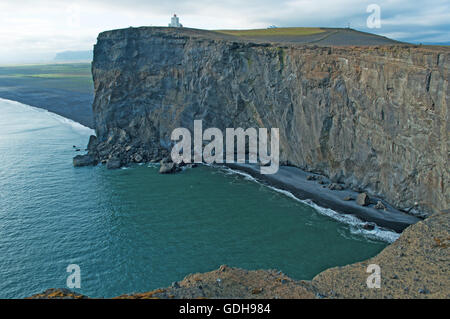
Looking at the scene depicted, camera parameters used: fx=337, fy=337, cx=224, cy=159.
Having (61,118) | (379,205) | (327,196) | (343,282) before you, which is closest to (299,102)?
(327,196)

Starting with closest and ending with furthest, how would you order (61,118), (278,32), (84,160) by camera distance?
(84,160) → (278,32) → (61,118)

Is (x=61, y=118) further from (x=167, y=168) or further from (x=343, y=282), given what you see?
(x=343, y=282)

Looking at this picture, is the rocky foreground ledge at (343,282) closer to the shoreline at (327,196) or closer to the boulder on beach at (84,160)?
the shoreline at (327,196)

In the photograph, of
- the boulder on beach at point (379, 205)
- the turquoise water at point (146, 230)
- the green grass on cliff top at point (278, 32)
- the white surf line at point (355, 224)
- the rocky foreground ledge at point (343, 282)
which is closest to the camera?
the rocky foreground ledge at point (343, 282)

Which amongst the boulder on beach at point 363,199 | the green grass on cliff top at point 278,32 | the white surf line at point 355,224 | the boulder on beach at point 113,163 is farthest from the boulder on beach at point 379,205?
→ the green grass on cliff top at point 278,32

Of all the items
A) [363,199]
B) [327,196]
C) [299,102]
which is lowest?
[327,196]
